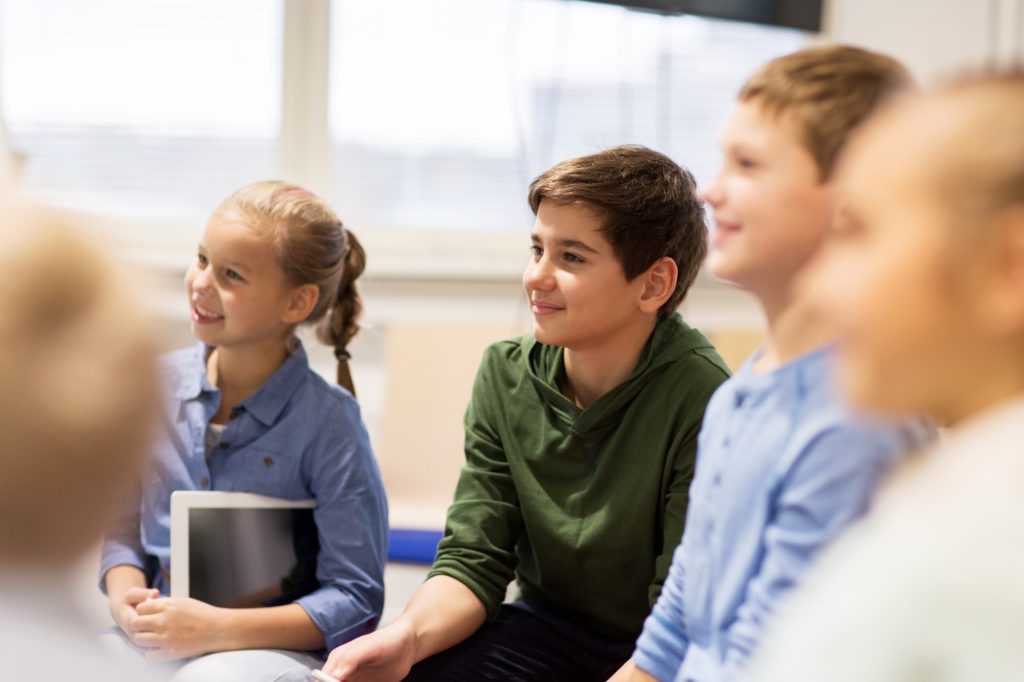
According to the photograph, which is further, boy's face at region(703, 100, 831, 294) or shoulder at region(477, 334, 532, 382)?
shoulder at region(477, 334, 532, 382)

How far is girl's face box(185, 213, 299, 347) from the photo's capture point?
1.87m

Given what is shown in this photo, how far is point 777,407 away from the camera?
1.10 m

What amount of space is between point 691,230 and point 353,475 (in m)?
0.65

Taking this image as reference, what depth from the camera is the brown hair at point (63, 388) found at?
78 cm

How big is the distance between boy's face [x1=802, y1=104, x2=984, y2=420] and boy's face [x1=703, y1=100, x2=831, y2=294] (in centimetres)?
20

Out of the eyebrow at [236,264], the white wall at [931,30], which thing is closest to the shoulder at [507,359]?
the eyebrow at [236,264]

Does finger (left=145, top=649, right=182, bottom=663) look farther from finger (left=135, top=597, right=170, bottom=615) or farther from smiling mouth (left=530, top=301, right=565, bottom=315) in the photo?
smiling mouth (left=530, top=301, right=565, bottom=315)

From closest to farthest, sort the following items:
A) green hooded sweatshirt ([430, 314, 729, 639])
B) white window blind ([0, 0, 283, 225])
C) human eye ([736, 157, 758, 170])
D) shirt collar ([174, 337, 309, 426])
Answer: human eye ([736, 157, 758, 170]) → green hooded sweatshirt ([430, 314, 729, 639]) → shirt collar ([174, 337, 309, 426]) → white window blind ([0, 0, 283, 225])

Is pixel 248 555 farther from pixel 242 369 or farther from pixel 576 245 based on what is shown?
pixel 576 245

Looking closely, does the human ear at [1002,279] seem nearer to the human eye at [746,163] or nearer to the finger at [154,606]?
the human eye at [746,163]

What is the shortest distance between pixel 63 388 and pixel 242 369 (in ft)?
3.73

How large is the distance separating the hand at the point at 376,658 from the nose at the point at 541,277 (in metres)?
0.52

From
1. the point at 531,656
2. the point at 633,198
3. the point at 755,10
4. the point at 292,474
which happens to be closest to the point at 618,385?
the point at 633,198

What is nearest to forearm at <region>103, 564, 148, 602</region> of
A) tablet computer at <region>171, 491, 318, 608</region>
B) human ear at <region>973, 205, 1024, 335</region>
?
tablet computer at <region>171, 491, 318, 608</region>
